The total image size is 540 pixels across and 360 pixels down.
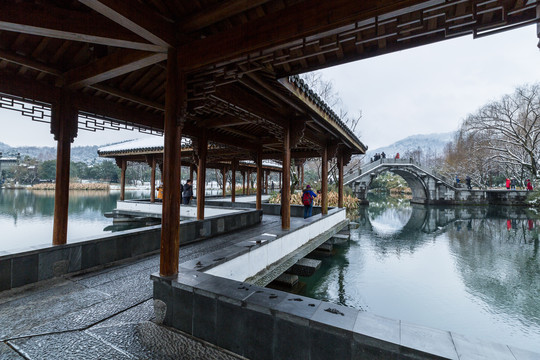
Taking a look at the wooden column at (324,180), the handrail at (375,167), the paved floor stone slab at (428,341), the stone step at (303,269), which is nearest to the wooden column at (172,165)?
the paved floor stone slab at (428,341)

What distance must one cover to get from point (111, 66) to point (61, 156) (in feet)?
6.17

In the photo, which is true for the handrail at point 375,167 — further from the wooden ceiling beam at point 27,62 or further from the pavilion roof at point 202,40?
the wooden ceiling beam at point 27,62

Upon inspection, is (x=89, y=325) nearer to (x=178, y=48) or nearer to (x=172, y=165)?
(x=172, y=165)

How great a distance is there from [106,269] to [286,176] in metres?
3.95

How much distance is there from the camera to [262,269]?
4.93 m

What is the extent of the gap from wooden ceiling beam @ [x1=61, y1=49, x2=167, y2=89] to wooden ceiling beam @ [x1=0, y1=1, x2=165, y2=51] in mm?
336

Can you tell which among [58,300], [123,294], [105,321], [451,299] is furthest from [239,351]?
[451,299]

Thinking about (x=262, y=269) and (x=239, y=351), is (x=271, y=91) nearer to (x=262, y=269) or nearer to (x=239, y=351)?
(x=262, y=269)

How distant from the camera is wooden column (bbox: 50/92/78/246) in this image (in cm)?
416

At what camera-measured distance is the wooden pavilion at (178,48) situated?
2139 mm

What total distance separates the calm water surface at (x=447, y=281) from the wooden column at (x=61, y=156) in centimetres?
516

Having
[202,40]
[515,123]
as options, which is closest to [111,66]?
[202,40]

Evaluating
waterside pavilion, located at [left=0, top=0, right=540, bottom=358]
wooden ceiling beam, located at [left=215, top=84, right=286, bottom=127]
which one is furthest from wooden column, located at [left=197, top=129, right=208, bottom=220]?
wooden ceiling beam, located at [left=215, top=84, right=286, bottom=127]

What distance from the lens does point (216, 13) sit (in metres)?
2.64
